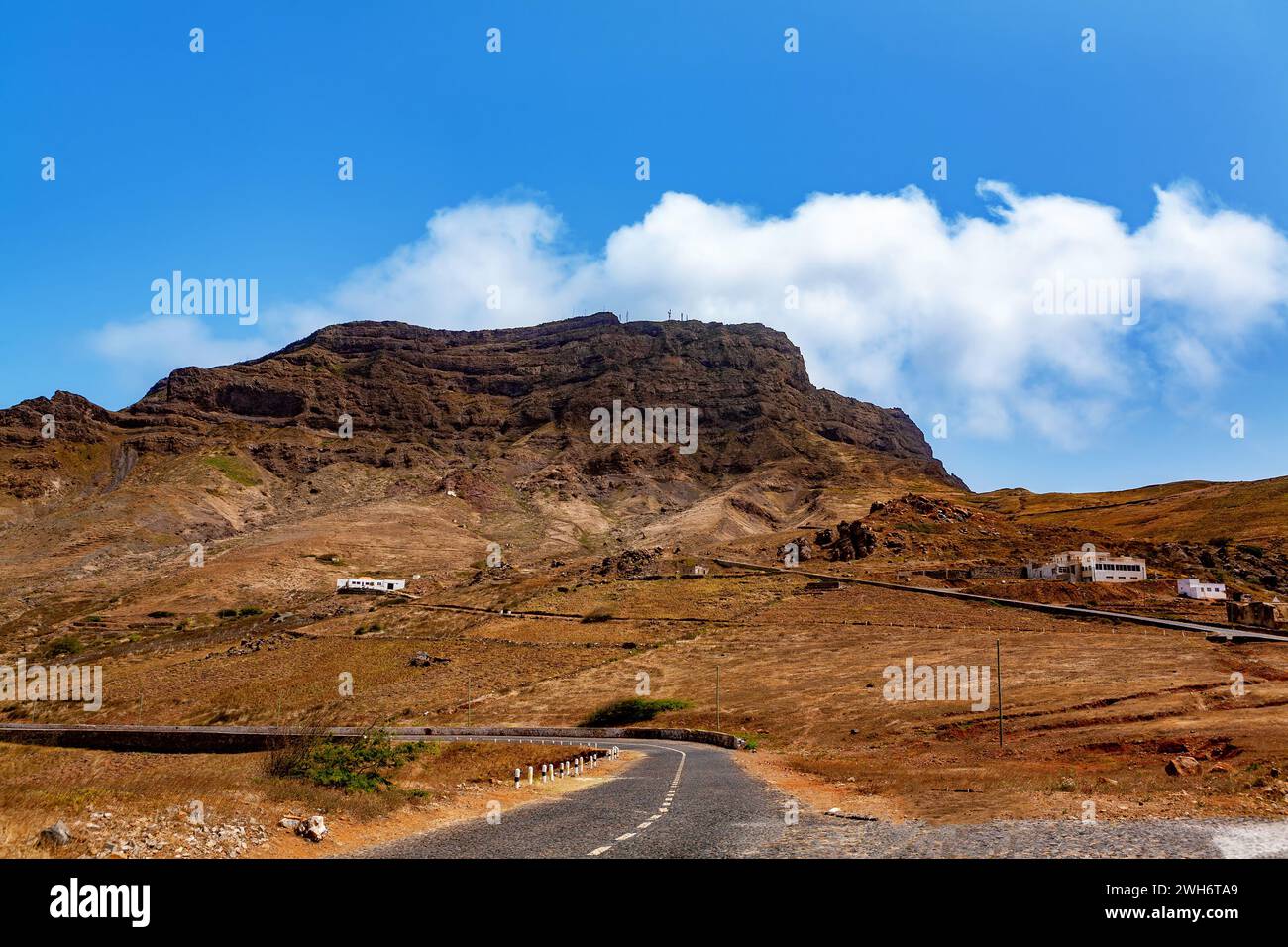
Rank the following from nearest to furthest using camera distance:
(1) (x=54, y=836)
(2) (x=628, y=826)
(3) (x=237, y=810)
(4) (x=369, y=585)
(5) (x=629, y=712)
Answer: (1) (x=54, y=836)
(3) (x=237, y=810)
(2) (x=628, y=826)
(5) (x=629, y=712)
(4) (x=369, y=585)

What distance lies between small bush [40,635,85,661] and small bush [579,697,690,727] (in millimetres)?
72334

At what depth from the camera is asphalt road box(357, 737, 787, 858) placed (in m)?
15.0

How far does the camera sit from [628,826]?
18094 millimetres

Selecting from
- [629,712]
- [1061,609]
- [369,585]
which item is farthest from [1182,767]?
[369,585]

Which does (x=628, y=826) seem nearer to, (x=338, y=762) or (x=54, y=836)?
(x=54, y=836)

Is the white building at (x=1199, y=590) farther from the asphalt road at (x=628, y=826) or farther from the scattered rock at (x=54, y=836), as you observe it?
the scattered rock at (x=54, y=836)

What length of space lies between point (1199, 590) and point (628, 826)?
9452cm

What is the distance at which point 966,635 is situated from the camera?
240ft

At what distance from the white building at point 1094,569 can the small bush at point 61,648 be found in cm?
11392

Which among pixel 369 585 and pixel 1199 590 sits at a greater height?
pixel 369 585

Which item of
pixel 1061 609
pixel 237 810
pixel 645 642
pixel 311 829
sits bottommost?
pixel 645 642

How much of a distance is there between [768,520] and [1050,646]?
424ft

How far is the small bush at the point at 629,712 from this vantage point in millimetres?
60188

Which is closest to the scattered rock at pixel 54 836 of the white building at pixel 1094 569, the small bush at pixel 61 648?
the small bush at pixel 61 648
